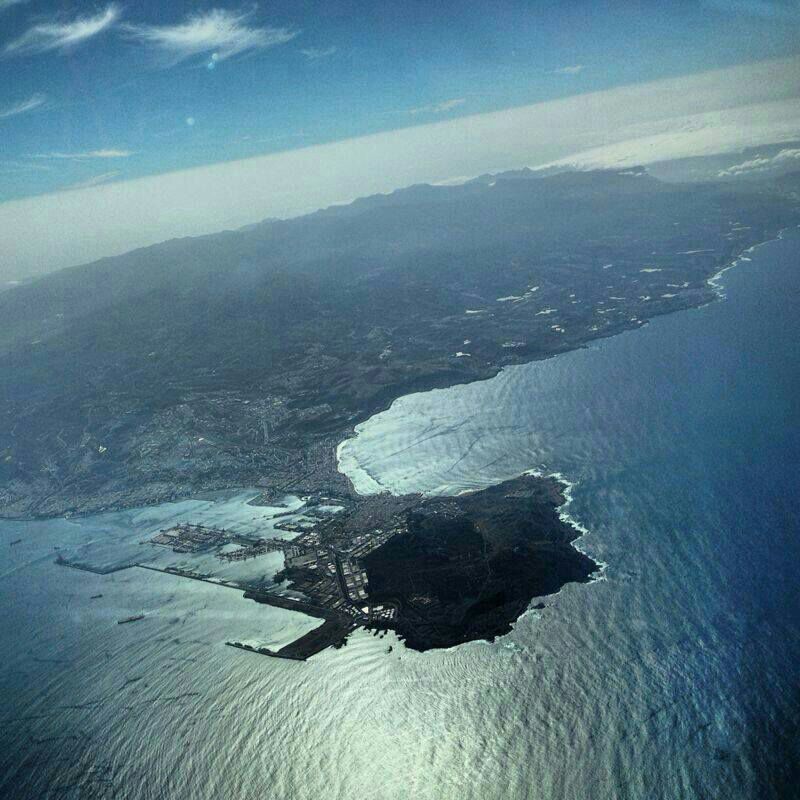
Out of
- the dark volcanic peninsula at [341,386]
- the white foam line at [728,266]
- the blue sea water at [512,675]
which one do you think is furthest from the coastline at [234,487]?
the white foam line at [728,266]

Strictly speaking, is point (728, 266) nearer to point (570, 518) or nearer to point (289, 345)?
point (289, 345)

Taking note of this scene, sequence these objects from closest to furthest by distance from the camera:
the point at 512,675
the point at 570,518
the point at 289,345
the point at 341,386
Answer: the point at 512,675 → the point at 570,518 → the point at 341,386 → the point at 289,345

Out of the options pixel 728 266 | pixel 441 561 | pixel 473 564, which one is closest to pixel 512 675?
pixel 473 564

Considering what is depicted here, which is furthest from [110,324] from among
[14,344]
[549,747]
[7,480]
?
[549,747]

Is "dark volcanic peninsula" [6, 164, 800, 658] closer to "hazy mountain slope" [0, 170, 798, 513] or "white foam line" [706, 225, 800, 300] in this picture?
"hazy mountain slope" [0, 170, 798, 513]

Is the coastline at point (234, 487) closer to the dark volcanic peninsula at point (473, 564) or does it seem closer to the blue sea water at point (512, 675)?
the blue sea water at point (512, 675)

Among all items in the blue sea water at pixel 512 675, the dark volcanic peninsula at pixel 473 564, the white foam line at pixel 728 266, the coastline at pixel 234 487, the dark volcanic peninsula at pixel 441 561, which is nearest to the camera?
the blue sea water at pixel 512 675

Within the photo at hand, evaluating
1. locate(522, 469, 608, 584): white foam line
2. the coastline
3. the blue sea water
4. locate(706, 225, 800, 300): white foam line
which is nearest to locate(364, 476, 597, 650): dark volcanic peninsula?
locate(522, 469, 608, 584): white foam line

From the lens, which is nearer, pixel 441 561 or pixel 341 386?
pixel 441 561
